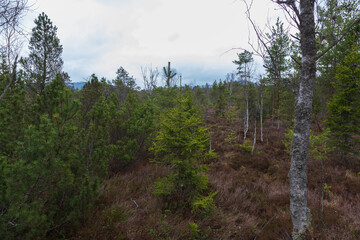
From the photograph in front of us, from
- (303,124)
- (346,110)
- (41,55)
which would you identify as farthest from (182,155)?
(41,55)

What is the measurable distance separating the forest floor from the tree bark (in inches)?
13.1

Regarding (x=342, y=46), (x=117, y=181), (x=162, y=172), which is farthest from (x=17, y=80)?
(x=342, y=46)

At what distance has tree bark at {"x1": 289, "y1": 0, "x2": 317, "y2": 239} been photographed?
2.50m

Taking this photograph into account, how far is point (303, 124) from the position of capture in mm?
2518

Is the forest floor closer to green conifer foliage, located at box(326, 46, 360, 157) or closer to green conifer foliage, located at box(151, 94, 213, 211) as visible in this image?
green conifer foliage, located at box(151, 94, 213, 211)

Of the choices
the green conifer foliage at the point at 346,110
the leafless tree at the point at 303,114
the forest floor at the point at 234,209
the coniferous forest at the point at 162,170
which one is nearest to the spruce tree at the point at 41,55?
the coniferous forest at the point at 162,170

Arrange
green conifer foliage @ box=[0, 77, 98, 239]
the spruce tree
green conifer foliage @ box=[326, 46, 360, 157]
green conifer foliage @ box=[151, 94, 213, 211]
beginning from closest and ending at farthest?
green conifer foliage @ box=[0, 77, 98, 239], green conifer foliage @ box=[151, 94, 213, 211], green conifer foliage @ box=[326, 46, 360, 157], the spruce tree

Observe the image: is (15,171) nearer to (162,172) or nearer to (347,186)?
(162,172)

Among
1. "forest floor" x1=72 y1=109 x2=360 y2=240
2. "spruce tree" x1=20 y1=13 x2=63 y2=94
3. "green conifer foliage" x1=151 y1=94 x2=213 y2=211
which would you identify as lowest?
"forest floor" x1=72 y1=109 x2=360 y2=240

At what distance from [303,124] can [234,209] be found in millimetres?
3665

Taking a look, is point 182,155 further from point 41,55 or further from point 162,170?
point 41,55

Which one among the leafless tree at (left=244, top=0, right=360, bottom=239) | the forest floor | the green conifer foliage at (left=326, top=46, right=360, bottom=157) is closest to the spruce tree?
the forest floor

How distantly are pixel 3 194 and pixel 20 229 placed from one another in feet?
1.76

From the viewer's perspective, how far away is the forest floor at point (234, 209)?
339cm
